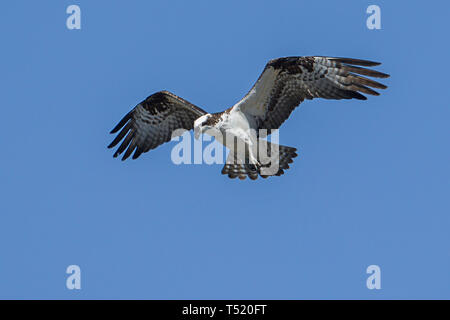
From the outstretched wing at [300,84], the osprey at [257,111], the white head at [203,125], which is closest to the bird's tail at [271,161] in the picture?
the osprey at [257,111]

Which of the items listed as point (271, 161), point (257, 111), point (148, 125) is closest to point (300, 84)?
point (257, 111)

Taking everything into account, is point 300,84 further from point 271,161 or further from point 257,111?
point 271,161

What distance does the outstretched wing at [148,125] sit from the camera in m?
14.5

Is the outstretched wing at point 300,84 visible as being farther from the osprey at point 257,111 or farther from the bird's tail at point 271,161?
the bird's tail at point 271,161

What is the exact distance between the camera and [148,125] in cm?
1459

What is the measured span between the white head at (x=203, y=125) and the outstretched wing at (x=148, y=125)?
146 cm

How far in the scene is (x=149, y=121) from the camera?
14578 millimetres

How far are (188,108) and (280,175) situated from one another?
216cm

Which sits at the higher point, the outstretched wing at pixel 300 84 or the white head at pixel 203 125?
the outstretched wing at pixel 300 84

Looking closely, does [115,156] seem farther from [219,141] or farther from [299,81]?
[299,81]

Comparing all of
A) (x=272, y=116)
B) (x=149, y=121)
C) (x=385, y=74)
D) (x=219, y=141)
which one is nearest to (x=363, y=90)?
(x=385, y=74)
